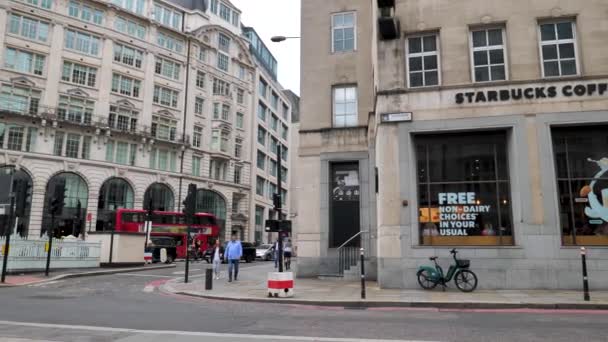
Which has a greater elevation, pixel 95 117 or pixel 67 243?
pixel 95 117

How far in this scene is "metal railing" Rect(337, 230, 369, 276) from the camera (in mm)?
19156

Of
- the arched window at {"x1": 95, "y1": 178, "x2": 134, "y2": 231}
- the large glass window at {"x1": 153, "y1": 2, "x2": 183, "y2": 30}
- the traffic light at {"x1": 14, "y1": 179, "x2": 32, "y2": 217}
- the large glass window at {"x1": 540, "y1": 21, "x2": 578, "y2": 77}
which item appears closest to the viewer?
the large glass window at {"x1": 540, "y1": 21, "x2": 578, "y2": 77}

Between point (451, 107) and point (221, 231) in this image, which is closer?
point (451, 107)

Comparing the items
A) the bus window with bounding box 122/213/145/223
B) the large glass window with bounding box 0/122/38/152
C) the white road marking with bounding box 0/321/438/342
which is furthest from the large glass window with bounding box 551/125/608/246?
the large glass window with bounding box 0/122/38/152

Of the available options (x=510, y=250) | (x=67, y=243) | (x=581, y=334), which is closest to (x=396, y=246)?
(x=510, y=250)

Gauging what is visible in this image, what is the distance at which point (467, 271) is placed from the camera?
13.6 m

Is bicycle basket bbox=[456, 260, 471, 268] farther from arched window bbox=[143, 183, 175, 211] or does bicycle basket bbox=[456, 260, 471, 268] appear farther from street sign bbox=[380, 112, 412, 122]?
arched window bbox=[143, 183, 175, 211]

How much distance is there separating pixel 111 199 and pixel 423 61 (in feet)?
133

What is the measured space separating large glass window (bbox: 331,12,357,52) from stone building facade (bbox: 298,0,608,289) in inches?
204

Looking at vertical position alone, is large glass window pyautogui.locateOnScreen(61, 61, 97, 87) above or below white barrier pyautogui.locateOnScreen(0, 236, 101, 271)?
above

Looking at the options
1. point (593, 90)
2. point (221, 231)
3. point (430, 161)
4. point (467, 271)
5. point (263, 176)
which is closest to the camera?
→ point (467, 271)

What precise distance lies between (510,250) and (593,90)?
18.7ft

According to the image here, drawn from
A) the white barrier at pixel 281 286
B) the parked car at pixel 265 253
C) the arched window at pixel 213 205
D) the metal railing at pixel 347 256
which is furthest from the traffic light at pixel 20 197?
the arched window at pixel 213 205

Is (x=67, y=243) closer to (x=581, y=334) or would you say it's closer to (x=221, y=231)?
(x=581, y=334)
